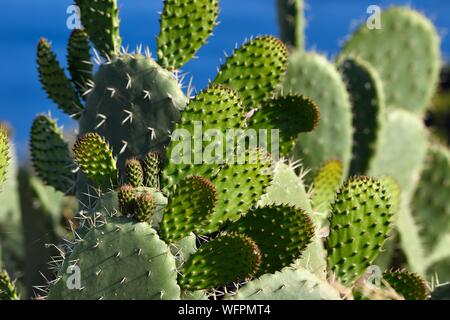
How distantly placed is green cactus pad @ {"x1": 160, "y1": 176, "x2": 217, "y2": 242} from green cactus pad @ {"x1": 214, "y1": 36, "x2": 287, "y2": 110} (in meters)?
0.52

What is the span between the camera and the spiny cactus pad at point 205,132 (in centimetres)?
229

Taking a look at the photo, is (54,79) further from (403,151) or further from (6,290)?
(403,151)

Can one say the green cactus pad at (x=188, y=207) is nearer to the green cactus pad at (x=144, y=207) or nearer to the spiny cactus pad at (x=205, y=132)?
the green cactus pad at (x=144, y=207)

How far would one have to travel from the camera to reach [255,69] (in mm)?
2588

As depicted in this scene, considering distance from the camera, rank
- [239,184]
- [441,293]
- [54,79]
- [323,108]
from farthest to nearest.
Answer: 1. [323,108]
2. [54,79]
3. [441,293]
4. [239,184]

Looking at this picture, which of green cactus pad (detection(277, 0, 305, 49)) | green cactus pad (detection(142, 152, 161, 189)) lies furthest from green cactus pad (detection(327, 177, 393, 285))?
green cactus pad (detection(277, 0, 305, 49))

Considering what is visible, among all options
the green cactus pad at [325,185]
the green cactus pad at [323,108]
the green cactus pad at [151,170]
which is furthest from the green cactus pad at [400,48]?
the green cactus pad at [151,170]

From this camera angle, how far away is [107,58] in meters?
2.77

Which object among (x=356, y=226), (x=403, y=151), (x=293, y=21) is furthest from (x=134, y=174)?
(x=403, y=151)

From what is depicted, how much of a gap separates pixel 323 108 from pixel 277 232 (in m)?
1.91

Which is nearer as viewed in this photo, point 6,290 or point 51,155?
point 6,290
